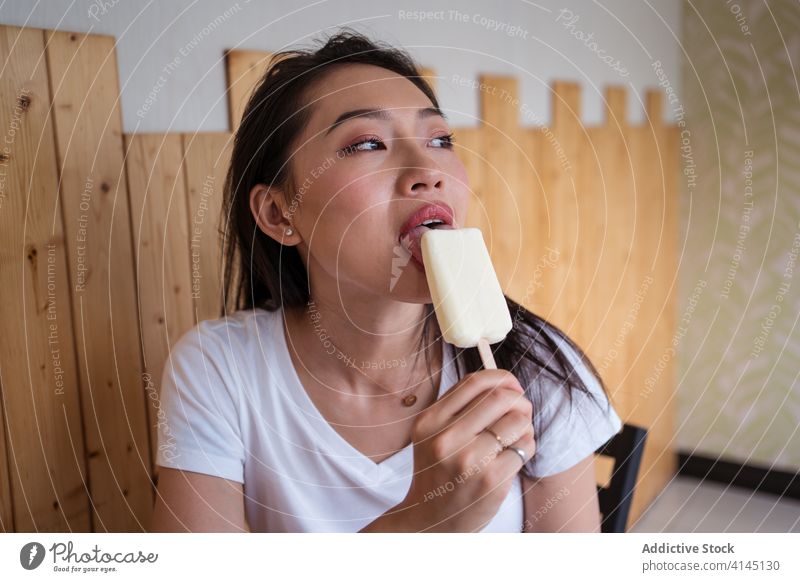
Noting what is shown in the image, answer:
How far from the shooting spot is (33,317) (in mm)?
738

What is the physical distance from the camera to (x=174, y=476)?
2.38 ft

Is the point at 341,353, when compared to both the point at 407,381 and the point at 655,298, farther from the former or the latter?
the point at 655,298

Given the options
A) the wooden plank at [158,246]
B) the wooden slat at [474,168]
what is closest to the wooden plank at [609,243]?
the wooden slat at [474,168]

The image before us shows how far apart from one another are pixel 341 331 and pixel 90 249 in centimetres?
30

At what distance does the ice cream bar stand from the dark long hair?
169mm

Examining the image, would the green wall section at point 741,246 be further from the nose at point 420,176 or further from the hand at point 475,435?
the hand at point 475,435

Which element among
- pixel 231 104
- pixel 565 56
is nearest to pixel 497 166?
pixel 565 56

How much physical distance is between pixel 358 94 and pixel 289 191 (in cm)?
13

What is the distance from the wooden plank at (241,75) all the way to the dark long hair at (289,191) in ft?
0.06

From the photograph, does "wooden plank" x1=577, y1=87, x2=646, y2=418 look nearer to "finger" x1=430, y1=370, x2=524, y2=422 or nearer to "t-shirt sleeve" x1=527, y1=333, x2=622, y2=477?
"t-shirt sleeve" x1=527, y1=333, x2=622, y2=477

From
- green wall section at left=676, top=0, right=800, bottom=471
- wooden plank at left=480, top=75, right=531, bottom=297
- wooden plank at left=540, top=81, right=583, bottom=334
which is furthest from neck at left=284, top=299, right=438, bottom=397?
green wall section at left=676, top=0, right=800, bottom=471

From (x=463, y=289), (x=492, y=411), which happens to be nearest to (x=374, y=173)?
(x=463, y=289)
